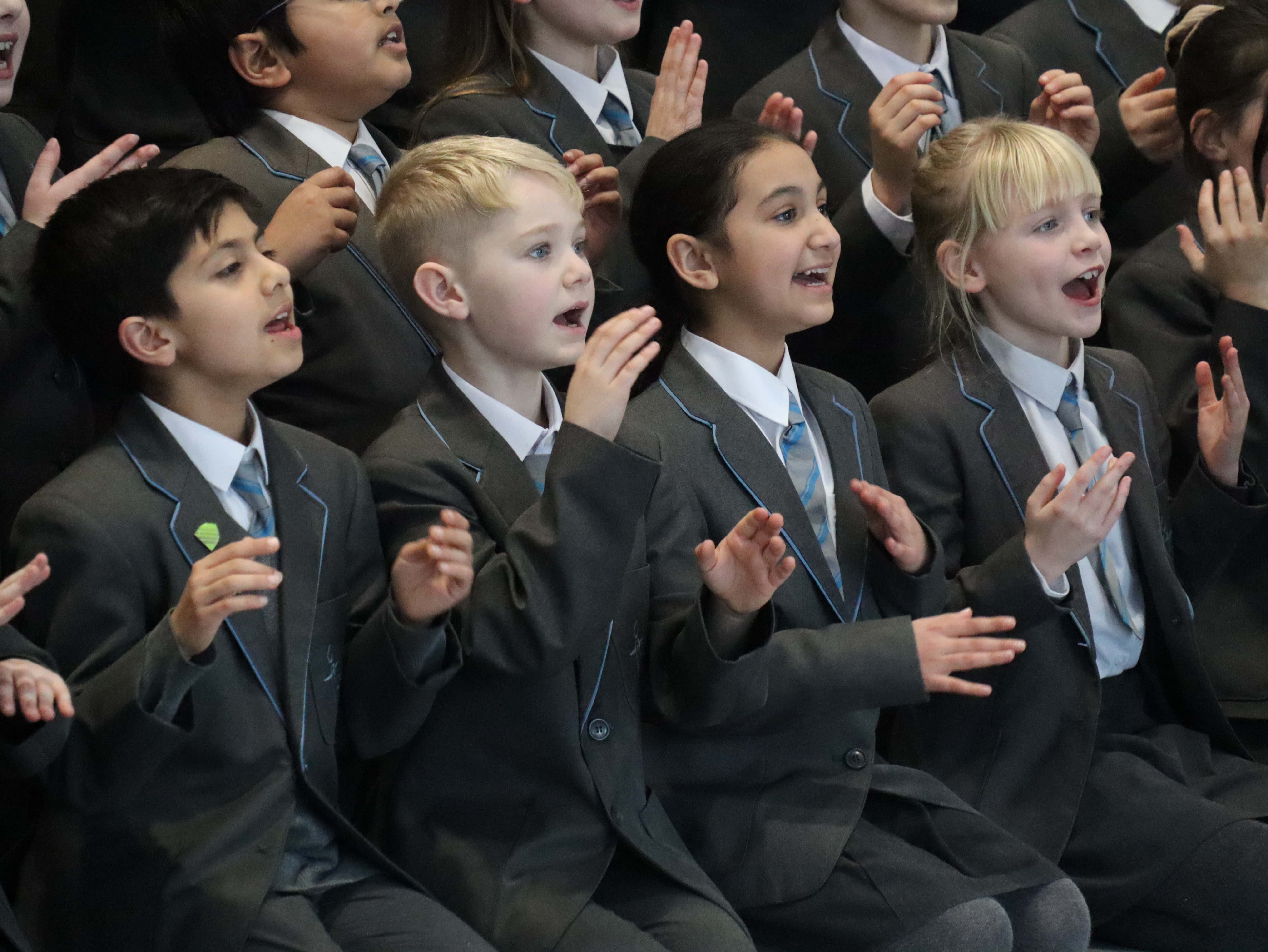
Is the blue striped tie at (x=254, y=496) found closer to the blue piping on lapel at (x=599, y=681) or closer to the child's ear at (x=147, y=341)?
the child's ear at (x=147, y=341)

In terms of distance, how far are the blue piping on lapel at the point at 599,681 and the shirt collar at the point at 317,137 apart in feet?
2.66

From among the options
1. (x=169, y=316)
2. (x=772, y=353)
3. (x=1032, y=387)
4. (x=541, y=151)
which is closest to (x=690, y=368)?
(x=772, y=353)

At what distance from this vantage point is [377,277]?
230 cm

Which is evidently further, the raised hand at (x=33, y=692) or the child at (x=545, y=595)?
the child at (x=545, y=595)

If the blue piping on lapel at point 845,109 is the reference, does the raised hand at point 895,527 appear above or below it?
below

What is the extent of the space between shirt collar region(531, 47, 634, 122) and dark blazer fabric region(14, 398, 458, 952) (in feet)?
3.25

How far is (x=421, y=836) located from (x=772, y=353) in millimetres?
813

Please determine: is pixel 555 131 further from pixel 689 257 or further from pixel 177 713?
pixel 177 713

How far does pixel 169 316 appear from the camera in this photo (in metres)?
1.91

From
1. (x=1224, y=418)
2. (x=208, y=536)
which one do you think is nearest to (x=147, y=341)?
(x=208, y=536)

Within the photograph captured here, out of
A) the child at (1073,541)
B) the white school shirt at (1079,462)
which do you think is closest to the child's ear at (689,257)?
the child at (1073,541)

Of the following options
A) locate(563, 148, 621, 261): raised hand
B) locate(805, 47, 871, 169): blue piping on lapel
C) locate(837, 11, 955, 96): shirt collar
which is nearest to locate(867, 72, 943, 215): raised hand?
locate(805, 47, 871, 169): blue piping on lapel

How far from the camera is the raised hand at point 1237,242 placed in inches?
102

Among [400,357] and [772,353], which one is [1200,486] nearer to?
[772,353]
